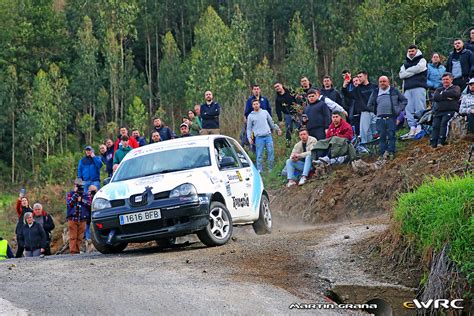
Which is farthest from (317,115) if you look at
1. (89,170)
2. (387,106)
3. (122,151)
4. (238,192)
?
(238,192)

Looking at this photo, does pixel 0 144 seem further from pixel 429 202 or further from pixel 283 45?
pixel 429 202

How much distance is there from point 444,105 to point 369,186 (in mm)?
2221

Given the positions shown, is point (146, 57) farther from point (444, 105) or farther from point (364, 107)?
point (444, 105)

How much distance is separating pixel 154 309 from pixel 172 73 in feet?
216

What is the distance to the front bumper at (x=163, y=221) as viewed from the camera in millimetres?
12031

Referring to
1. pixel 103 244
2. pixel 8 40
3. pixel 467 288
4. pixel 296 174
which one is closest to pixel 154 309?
pixel 467 288

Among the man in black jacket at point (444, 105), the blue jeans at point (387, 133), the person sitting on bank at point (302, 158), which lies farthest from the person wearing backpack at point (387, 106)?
the person sitting on bank at point (302, 158)

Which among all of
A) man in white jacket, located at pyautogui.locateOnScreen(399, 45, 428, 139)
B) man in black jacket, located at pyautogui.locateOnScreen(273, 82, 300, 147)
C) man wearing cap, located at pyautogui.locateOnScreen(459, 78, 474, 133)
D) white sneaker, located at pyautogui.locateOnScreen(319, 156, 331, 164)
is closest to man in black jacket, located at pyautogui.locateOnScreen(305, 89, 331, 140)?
white sneaker, located at pyautogui.locateOnScreen(319, 156, 331, 164)

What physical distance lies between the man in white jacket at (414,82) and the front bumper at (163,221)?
26.0 feet

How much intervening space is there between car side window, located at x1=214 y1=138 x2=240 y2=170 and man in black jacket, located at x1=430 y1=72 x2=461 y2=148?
489 cm

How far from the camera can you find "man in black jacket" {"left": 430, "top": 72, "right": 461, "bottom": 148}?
54.9 feet

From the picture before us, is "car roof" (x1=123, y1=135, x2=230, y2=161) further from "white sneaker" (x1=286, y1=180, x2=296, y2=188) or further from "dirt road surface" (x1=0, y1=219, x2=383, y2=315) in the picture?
"white sneaker" (x1=286, y1=180, x2=296, y2=188)

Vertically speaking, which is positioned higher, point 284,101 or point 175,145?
point 284,101

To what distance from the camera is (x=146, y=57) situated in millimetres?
86625
